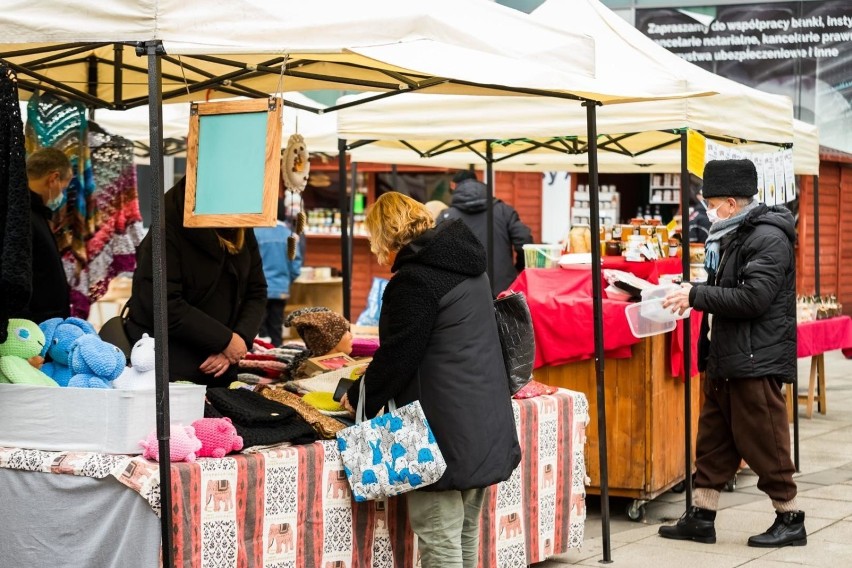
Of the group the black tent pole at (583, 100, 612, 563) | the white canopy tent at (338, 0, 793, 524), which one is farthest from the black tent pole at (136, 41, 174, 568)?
the white canopy tent at (338, 0, 793, 524)

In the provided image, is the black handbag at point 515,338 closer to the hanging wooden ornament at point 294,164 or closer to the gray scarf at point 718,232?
the hanging wooden ornament at point 294,164

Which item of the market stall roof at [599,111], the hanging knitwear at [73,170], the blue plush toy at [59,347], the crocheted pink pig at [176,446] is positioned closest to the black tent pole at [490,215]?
the market stall roof at [599,111]

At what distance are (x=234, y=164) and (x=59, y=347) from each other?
93 centimetres

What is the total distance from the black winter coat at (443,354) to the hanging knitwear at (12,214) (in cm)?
124

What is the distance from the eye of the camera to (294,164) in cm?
480

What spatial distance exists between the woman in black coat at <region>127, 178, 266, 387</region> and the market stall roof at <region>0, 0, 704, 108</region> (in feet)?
2.59

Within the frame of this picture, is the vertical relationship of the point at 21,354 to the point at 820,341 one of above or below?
above

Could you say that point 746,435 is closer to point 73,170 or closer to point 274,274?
point 73,170

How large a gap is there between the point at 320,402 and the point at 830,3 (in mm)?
12896

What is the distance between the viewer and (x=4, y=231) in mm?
3777

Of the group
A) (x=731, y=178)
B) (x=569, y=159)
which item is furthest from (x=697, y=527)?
(x=569, y=159)

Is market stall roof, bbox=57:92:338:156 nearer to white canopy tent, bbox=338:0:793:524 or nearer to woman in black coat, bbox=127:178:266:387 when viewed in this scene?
white canopy tent, bbox=338:0:793:524

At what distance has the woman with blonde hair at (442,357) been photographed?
4.19 metres

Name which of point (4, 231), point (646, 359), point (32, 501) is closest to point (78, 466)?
point (32, 501)
